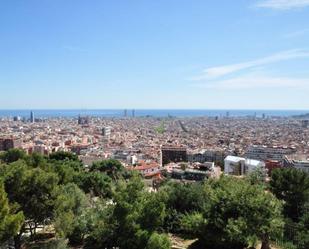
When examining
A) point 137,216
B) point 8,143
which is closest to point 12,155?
point 137,216

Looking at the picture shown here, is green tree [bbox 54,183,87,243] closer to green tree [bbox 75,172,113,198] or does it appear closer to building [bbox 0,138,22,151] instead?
green tree [bbox 75,172,113,198]

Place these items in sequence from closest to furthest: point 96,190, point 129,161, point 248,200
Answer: point 248,200 < point 96,190 < point 129,161

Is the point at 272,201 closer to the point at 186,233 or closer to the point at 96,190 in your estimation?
the point at 186,233

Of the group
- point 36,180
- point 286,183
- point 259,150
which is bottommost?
point 259,150

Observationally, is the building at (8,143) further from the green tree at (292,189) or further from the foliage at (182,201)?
the foliage at (182,201)

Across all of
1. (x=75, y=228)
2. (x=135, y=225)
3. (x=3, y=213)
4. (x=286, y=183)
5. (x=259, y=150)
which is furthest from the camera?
(x=259, y=150)

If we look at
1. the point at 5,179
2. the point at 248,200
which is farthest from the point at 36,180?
the point at 248,200

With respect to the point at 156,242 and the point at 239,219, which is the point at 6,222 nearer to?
the point at 156,242

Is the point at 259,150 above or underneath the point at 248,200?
underneath

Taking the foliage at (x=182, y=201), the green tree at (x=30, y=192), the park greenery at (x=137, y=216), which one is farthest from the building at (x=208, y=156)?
the green tree at (x=30, y=192)
